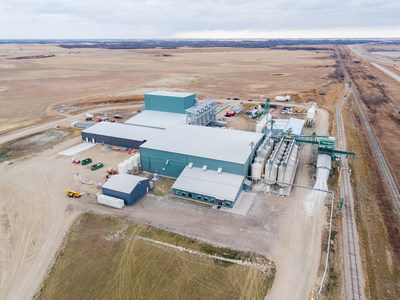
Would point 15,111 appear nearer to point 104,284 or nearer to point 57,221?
point 57,221

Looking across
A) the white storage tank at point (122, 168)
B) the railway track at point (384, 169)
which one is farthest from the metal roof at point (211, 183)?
the railway track at point (384, 169)

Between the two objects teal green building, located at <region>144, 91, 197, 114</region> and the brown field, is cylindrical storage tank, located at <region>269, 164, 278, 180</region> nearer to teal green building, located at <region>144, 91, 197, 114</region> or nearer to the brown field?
teal green building, located at <region>144, 91, 197, 114</region>

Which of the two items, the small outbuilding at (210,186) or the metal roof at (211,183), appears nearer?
the small outbuilding at (210,186)

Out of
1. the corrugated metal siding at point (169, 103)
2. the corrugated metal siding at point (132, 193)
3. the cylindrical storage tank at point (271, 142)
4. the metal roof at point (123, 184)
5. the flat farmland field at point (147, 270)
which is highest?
the corrugated metal siding at point (169, 103)

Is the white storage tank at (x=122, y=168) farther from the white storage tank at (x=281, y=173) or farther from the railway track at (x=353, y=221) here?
the railway track at (x=353, y=221)

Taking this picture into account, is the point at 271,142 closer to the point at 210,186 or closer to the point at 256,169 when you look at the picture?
the point at 256,169

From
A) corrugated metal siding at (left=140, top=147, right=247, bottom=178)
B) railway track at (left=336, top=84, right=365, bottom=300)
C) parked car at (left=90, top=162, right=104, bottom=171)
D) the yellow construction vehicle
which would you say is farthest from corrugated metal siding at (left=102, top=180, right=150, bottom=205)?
railway track at (left=336, top=84, right=365, bottom=300)
